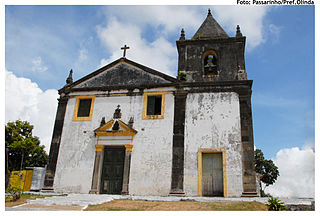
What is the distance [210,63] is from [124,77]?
4.30 m

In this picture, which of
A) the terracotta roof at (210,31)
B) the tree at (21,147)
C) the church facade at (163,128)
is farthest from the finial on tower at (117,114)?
the tree at (21,147)

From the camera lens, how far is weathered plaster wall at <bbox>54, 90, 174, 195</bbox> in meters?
11.9

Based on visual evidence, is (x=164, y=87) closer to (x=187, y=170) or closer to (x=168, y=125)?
(x=168, y=125)

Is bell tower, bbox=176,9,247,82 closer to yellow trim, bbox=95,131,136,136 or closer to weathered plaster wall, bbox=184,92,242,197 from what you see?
weathered plaster wall, bbox=184,92,242,197

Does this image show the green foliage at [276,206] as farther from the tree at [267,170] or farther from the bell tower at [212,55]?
the tree at [267,170]

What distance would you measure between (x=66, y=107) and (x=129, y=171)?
4.81 m

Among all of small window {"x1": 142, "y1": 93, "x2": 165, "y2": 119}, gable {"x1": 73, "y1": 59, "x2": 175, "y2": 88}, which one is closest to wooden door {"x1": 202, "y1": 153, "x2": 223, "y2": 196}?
small window {"x1": 142, "y1": 93, "x2": 165, "y2": 119}

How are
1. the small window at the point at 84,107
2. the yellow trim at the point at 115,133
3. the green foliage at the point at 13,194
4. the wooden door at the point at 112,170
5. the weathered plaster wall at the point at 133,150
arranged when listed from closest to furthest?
1. the green foliage at the point at 13,194
2. the weathered plaster wall at the point at 133,150
3. the wooden door at the point at 112,170
4. the yellow trim at the point at 115,133
5. the small window at the point at 84,107

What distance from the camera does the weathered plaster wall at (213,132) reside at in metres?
11.3

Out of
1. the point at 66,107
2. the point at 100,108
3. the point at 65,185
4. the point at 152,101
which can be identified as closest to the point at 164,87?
the point at 152,101

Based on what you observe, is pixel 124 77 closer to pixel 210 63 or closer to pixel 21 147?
pixel 210 63

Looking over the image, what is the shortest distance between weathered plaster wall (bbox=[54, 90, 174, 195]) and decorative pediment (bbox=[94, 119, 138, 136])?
0.28m

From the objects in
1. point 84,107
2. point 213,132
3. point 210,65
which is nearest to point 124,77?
point 84,107

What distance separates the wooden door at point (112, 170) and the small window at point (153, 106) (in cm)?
196
